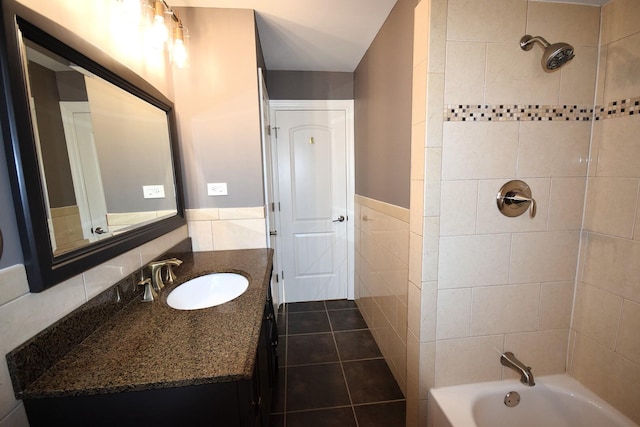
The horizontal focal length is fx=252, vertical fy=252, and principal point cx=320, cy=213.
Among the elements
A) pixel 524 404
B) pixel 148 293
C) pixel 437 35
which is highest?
pixel 437 35

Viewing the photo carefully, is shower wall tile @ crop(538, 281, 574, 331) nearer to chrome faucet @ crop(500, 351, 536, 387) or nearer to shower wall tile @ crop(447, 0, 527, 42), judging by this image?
chrome faucet @ crop(500, 351, 536, 387)

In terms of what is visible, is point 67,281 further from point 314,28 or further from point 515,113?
point 314,28

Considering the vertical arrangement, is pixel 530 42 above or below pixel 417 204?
above

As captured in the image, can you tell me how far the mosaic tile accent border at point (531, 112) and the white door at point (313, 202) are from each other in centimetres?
159

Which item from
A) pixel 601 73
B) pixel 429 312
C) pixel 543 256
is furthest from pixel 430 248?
pixel 601 73

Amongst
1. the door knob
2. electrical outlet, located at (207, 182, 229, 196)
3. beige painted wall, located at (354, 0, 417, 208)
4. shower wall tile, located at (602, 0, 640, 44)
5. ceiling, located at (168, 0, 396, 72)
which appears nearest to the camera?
the door knob

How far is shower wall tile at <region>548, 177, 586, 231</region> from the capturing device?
124 centimetres

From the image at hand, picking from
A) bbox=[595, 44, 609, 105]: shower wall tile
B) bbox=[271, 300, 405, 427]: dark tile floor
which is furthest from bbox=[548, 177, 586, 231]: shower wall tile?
bbox=[271, 300, 405, 427]: dark tile floor

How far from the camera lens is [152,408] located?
693mm

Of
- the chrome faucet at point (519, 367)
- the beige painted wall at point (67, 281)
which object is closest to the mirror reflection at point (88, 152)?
the beige painted wall at point (67, 281)

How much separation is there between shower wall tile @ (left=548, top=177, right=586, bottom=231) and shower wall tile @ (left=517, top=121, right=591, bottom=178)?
1.8 inches

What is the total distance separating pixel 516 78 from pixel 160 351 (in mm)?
1793

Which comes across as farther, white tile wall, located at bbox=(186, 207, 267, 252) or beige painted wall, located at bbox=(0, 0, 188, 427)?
white tile wall, located at bbox=(186, 207, 267, 252)

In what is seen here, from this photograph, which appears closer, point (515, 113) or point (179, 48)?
point (515, 113)
